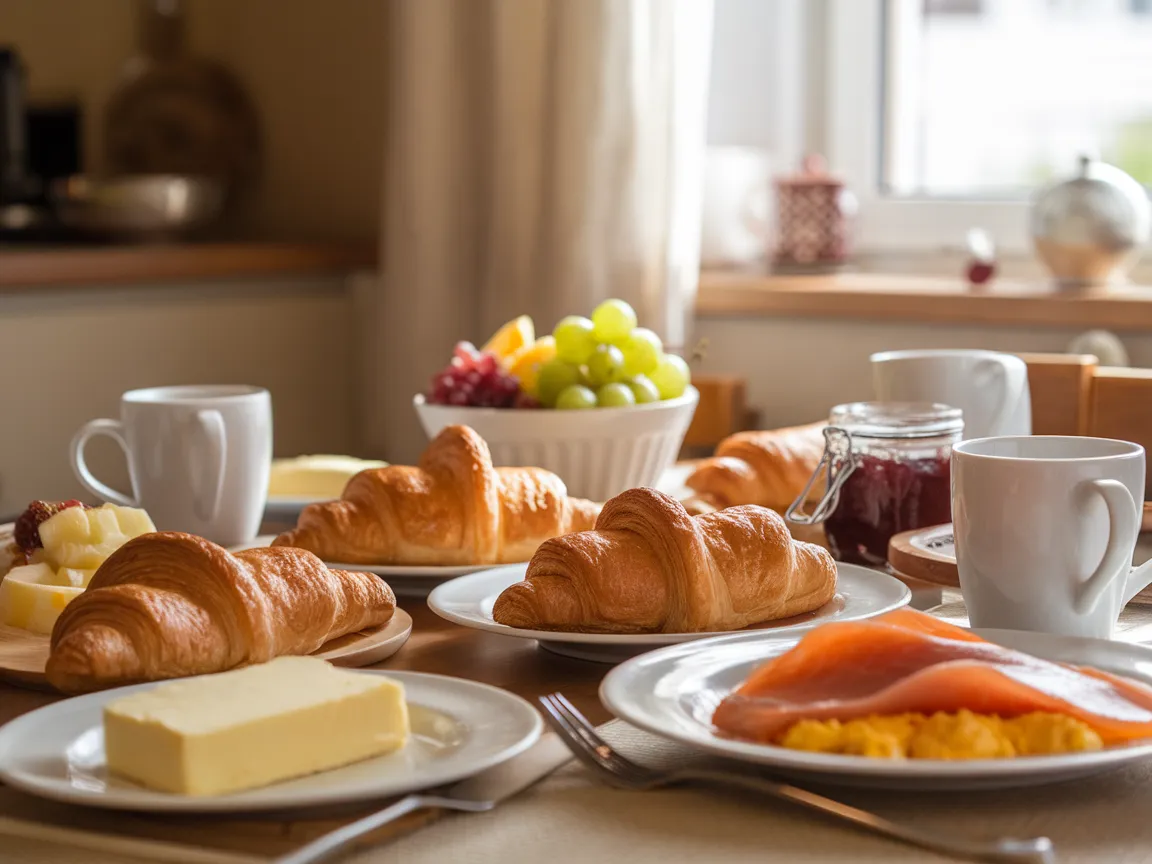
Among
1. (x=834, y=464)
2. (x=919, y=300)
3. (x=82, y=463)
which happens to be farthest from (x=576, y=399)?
(x=919, y=300)

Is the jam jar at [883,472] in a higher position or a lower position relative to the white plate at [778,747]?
higher

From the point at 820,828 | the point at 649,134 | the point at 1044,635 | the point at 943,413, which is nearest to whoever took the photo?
the point at 820,828

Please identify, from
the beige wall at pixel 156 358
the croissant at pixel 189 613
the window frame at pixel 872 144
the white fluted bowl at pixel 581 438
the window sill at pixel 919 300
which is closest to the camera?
the croissant at pixel 189 613

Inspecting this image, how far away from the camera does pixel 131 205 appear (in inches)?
111

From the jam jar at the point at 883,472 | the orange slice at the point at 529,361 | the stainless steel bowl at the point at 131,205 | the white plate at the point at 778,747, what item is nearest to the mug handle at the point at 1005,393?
the jam jar at the point at 883,472

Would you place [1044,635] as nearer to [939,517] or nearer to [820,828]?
[820,828]

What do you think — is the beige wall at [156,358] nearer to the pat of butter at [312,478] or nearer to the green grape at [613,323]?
the pat of butter at [312,478]

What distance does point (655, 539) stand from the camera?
2.73ft

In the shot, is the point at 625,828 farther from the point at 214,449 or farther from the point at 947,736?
the point at 214,449

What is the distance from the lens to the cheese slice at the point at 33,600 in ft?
2.89

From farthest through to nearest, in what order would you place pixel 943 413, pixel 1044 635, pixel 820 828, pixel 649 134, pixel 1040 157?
1. pixel 1040 157
2. pixel 649 134
3. pixel 943 413
4. pixel 1044 635
5. pixel 820 828

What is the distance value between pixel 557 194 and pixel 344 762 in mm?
1910

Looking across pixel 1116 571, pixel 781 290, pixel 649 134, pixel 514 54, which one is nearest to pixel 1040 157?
pixel 781 290

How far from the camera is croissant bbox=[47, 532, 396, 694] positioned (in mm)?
734
